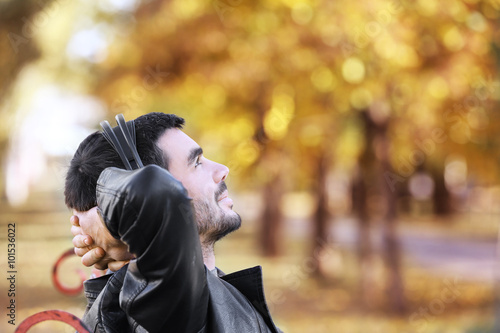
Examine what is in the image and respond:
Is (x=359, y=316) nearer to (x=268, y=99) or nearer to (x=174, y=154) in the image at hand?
(x=268, y=99)

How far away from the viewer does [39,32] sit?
9.84 meters

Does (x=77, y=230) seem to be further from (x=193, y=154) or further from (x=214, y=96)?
(x=214, y=96)

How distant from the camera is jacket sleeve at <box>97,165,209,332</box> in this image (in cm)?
100

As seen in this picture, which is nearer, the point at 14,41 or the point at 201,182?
the point at 201,182

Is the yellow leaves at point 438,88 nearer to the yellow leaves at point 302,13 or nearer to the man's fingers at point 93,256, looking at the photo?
the yellow leaves at point 302,13

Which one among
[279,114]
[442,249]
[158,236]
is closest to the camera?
[158,236]

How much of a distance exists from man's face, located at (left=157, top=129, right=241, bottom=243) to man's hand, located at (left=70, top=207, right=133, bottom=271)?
0.71ft

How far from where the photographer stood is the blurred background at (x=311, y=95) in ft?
21.0

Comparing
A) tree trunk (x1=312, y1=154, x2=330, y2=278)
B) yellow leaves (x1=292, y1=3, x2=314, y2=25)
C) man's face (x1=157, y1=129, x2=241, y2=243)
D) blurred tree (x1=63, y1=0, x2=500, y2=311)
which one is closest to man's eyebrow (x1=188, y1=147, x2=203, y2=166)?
man's face (x1=157, y1=129, x2=241, y2=243)

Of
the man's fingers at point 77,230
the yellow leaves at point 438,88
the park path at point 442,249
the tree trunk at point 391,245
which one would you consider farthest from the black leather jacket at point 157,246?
the park path at point 442,249

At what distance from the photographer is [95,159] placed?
55.4 inches

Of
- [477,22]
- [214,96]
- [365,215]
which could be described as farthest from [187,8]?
[365,215]

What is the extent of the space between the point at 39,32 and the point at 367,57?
5933 millimetres

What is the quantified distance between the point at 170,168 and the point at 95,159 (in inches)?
7.1
